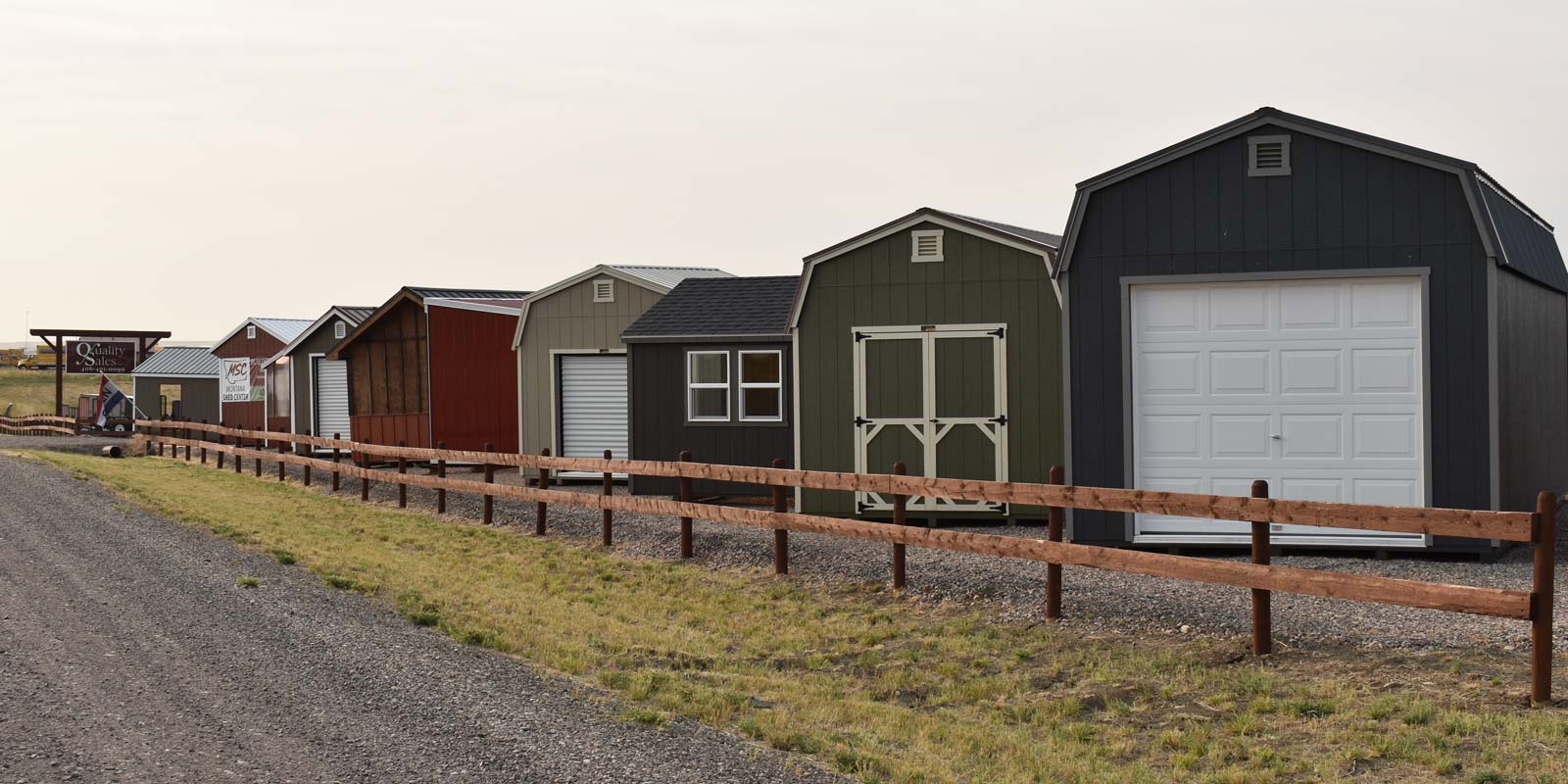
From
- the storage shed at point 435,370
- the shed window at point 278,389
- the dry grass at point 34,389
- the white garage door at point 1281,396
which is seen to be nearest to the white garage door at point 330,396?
the shed window at point 278,389

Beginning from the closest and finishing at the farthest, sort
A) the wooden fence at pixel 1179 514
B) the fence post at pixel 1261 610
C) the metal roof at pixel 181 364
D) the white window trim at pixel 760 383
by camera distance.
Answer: the wooden fence at pixel 1179 514 < the fence post at pixel 1261 610 < the white window trim at pixel 760 383 < the metal roof at pixel 181 364

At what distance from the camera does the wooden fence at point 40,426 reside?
50447 millimetres

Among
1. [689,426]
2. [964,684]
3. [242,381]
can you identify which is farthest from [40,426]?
[964,684]

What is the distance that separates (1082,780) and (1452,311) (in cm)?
854

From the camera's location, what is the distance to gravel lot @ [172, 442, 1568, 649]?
10.1m

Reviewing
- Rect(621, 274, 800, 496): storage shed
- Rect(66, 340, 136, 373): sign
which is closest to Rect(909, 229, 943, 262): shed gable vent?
Rect(621, 274, 800, 496): storage shed

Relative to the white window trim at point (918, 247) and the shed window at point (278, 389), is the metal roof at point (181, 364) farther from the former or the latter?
the white window trim at point (918, 247)

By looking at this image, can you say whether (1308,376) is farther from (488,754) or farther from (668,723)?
(488,754)

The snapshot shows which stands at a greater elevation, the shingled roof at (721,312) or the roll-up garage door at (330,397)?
the shingled roof at (721,312)

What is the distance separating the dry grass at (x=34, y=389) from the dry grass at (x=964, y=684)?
69.1m

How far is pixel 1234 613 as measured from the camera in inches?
424

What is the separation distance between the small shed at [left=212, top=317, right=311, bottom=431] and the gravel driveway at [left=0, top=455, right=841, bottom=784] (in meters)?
29.9

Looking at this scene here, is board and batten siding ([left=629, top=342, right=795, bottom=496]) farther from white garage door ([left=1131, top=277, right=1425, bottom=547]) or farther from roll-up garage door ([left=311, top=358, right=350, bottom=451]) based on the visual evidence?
roll-up garage door ([left=311, top=358, right=350, bottom=451])

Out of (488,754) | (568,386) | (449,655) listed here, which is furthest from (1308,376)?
(568,386)
